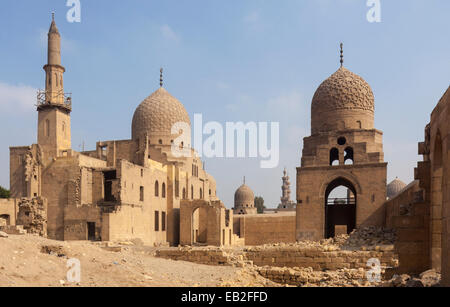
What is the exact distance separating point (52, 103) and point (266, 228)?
18.1 meters

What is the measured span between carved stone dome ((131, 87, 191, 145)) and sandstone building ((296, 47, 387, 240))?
46.8ft

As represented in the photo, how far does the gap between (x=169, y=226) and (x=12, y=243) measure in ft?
72.5

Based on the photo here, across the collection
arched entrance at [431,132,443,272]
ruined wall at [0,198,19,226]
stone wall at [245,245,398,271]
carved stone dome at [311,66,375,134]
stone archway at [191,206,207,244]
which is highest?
carved stone dome at [311,66,375,134]

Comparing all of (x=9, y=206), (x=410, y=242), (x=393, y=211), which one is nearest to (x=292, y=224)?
(x=393, y=211)

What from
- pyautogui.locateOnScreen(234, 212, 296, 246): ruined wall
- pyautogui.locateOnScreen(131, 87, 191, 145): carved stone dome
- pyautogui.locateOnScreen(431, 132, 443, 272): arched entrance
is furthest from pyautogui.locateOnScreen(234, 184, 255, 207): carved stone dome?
pyautogui.locateOnScreen(431, 132, 443, 272): arched entrance

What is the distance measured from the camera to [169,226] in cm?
3238

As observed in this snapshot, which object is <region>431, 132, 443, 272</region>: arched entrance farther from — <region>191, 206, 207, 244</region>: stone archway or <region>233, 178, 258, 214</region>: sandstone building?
<region>233, 178, 258, 214</region>: sandstone building

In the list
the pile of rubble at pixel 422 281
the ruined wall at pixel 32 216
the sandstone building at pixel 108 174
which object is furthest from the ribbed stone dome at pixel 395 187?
the pile of rubble at pixel 422 281

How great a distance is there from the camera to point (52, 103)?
1257 inches

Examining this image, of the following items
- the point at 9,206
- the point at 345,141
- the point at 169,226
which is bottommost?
the point at 169,226

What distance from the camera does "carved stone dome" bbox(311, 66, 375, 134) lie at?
2559 cm

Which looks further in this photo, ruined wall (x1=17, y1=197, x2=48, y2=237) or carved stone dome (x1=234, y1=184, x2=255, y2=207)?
carved stone dome (x1=234, y1=184, x2=255, y2=207)

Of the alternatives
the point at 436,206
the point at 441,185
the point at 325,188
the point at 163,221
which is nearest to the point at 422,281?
the point at 436,206
